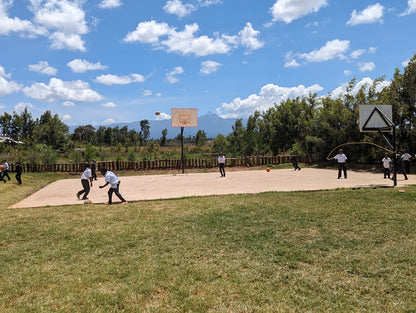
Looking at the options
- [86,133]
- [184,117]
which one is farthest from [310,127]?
[86,133]

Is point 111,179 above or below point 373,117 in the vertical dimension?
below

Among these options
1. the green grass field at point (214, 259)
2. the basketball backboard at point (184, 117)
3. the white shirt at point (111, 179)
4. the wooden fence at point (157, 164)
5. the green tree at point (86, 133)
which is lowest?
the green grass field at point (214, 259)

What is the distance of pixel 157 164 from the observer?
25.4 meters

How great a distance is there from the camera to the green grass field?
400cm

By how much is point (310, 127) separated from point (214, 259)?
25.1m

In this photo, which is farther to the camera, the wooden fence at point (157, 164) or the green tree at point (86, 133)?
the green tree at point (86, 133)

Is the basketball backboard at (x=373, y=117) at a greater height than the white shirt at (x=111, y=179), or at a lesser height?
greater

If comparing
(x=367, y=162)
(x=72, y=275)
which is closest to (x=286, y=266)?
(x=72, y=275)

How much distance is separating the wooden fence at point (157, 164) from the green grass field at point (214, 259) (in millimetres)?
15631

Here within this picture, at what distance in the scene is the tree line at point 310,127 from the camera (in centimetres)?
2072

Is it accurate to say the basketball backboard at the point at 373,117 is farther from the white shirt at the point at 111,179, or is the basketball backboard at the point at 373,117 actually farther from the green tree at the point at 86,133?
the green tree at the point at 86,133

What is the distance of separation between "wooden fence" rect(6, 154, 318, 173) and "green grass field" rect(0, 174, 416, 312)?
51.3ft

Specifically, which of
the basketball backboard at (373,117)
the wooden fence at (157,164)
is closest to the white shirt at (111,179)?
the basketball backboard at (373,117)

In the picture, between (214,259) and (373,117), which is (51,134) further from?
(214,259)
